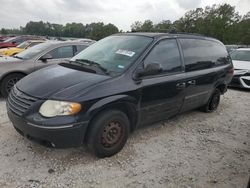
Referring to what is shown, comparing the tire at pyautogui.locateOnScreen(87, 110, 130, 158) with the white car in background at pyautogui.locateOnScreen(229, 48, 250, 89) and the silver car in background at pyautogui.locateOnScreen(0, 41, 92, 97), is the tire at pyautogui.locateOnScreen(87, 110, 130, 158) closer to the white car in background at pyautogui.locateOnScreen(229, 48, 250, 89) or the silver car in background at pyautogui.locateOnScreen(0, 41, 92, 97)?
the silver car in background at pyautogui.locateOnScreen(0, 41, 92, 97)

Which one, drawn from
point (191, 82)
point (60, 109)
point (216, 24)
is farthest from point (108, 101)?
point (216, 24)

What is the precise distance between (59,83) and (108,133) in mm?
953

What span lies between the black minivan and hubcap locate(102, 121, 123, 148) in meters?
0.01

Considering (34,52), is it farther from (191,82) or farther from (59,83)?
(191,82)

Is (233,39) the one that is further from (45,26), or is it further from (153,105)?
(45,26)

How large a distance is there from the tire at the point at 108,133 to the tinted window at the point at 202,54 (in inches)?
70.5

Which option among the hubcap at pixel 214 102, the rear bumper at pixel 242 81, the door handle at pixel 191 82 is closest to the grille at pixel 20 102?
the door handle at pixel 191 82

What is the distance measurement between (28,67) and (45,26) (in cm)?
5893

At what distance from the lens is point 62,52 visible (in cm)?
732

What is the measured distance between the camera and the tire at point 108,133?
11.5 feet

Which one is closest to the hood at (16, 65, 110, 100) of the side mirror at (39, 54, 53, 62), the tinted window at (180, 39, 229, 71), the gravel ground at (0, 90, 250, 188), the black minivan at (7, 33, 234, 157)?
the black minivan at (7, 33, 234, 157)

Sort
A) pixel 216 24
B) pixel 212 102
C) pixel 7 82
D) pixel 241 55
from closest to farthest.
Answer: pixel 212 102 < pixel 7 82 < pixel 241 55 < pixel 216 24

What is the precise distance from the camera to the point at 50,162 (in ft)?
11.8

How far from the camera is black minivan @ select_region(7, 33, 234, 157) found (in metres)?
3.28
